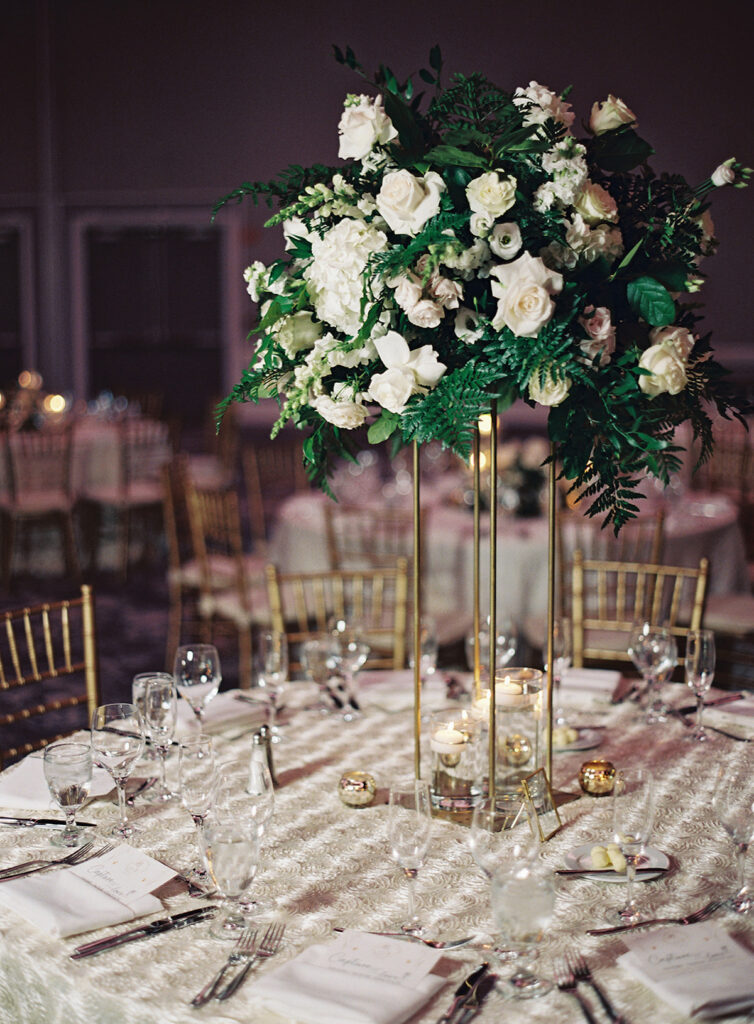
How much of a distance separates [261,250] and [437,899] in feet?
27.8

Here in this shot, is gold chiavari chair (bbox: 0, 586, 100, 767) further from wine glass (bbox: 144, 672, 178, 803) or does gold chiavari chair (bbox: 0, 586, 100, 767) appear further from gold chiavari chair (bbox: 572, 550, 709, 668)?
gold chiavari chair (bbox: 572, 550, 709, 668)

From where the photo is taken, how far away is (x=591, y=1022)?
129cm

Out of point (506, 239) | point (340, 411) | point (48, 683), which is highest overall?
point (506, 239)

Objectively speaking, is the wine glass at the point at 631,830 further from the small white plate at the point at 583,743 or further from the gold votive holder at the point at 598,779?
the small white plate at the point at 583,743

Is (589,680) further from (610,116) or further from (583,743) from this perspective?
(610,116)

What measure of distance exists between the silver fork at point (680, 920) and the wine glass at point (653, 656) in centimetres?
81

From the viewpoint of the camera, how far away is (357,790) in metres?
1.93

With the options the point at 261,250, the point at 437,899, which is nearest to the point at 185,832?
the point at 437,899

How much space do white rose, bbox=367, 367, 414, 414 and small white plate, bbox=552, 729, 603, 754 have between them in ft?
2.91

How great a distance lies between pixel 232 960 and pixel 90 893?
0.27 m

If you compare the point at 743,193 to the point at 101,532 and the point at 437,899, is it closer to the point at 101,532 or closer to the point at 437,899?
the point at 101,532

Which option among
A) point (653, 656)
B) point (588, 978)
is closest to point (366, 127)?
point (588, 978)

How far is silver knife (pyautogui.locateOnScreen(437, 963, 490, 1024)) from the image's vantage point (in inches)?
51.8

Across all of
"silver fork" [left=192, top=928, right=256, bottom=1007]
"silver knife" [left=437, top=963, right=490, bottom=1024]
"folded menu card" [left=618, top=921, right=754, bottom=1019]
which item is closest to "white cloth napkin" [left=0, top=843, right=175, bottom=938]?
"silver fork" [left=192, top=928, right=256, bottom=1007]
